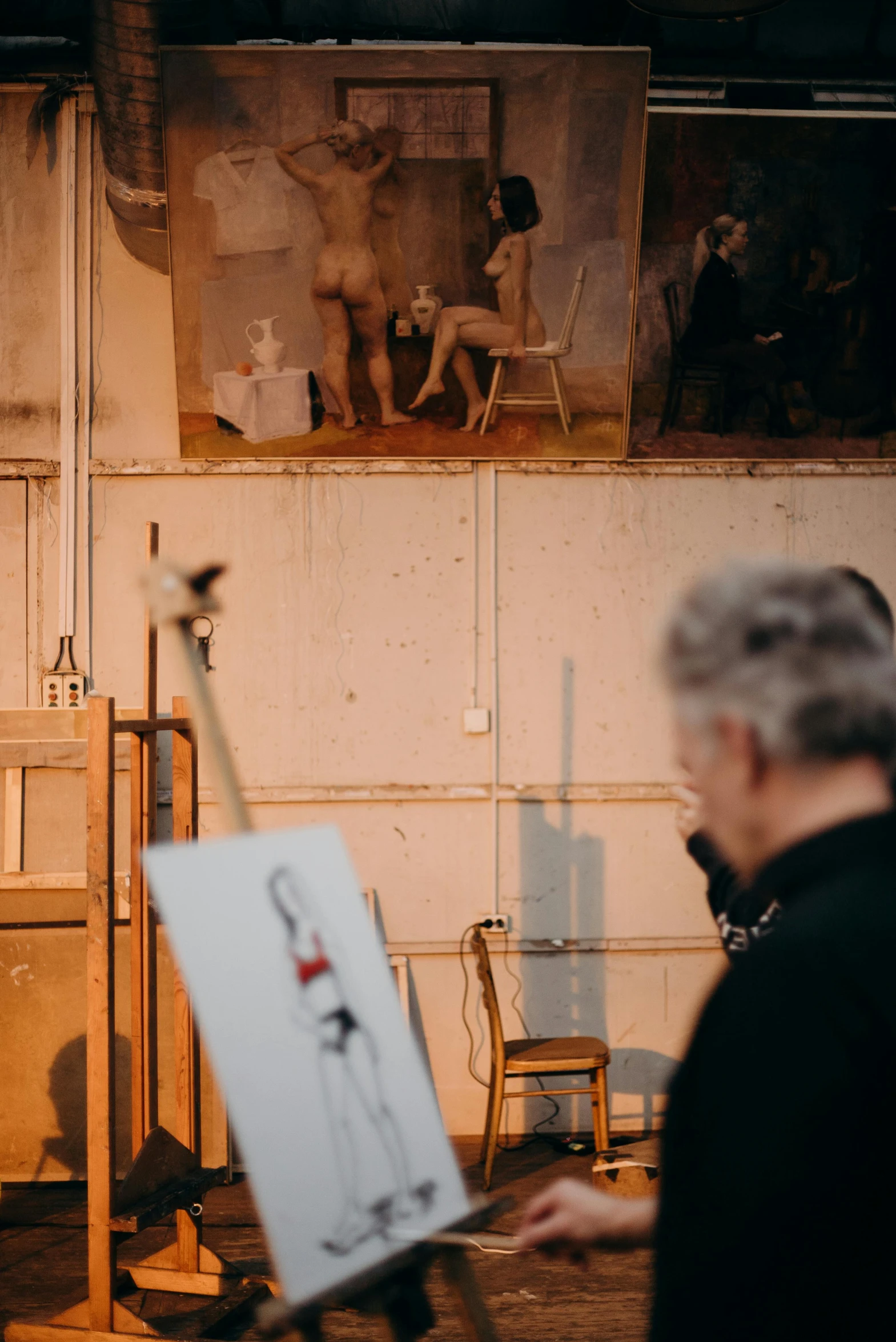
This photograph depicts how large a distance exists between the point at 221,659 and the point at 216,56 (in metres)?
2.36

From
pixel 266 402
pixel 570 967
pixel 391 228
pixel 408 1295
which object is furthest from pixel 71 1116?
pixel 391 228

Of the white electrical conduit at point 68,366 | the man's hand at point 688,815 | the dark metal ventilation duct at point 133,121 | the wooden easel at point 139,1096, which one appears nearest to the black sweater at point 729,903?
the man's hand at point 688,815

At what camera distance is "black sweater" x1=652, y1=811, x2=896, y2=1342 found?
852mm

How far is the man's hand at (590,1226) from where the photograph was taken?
1278 mm

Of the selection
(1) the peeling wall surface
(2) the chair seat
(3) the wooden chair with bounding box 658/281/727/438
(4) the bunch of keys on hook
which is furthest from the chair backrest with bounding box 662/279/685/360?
(2) the chair seat

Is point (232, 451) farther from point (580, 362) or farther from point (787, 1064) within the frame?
point (787, 1064)

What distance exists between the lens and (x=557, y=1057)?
4.20 m

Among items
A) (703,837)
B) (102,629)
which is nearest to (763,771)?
(703,837)

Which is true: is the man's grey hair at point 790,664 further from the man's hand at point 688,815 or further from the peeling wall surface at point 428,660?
the peeling wall surface at point 428,660

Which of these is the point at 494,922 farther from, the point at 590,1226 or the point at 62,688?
the point at 590,1226

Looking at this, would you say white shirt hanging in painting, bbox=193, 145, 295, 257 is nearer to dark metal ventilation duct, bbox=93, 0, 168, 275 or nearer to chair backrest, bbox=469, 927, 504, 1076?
dark metal ventilation duct, bbox=93, 0, 168, 275

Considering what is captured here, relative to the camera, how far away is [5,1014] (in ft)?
14.1

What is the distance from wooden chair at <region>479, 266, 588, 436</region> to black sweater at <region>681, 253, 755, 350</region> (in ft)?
1.68

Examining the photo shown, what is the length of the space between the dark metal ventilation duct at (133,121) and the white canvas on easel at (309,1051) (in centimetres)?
365
